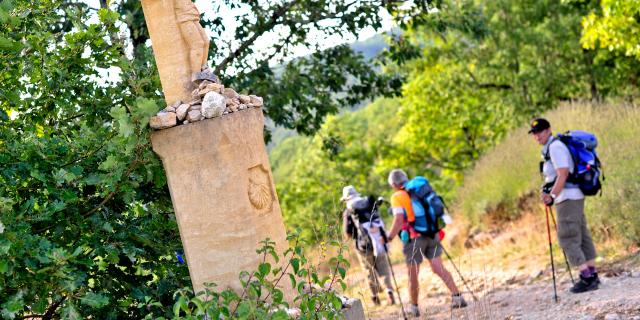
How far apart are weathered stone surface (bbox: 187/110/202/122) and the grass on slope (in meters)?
6.51

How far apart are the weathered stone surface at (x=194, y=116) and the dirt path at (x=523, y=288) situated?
156 cm

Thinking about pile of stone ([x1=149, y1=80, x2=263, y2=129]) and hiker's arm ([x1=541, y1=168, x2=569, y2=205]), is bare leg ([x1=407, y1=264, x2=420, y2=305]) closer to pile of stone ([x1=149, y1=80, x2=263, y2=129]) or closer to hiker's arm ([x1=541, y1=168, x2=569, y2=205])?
hiker's arm ([x1=541, y1=168, x2=569, y2=205])

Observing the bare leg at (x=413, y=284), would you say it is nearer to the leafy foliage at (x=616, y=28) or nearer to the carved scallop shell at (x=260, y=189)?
the carved scallop shell at (x=260, y=189)

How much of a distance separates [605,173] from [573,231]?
13.3ft

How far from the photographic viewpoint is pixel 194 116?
213 inches

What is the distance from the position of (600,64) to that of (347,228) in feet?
52.2

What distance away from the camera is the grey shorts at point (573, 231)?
823 cm

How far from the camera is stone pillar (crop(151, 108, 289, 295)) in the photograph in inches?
212

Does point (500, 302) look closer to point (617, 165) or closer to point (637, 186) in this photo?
point (637, 186)

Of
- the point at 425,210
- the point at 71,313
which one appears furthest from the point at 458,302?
the point at 71,313

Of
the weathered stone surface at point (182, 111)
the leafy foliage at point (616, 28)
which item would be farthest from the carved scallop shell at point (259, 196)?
the leafy foliage at point (616, 28)

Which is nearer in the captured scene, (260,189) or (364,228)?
(260,189)

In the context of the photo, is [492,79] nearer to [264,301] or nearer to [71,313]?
[264,301]

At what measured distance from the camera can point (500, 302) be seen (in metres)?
9.21
